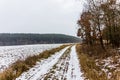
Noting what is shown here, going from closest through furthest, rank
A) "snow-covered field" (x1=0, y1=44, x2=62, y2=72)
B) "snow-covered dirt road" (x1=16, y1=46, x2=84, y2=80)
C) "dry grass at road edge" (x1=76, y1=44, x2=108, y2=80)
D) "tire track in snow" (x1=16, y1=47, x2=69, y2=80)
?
"dry grass at road edge" (x1=76, y1=44, x2=108, y2=80) → "snow-covered dirt road" (x1=16, y1=46, x2=84, y2=80) → "tire track in snow" (x1=16, y1=47, x2=69, y2=80) → "snow-covered field" (x1=0, y1=44, x2=62, y2=72)

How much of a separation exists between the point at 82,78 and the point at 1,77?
5.33 metres

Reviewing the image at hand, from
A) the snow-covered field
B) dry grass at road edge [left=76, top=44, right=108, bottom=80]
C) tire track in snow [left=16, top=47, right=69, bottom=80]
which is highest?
dry grass at road edge [left=76, top=44, right=108, bottom=80]

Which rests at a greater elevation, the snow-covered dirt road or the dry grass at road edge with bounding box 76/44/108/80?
the dry grass at road edge with bounding box 76/44/108/80

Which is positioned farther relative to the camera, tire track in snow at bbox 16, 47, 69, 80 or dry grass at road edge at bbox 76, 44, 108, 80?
tire track in snow at bbox 16, 47, 69, 80

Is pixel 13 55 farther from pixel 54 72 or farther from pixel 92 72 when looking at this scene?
pixel 92 72

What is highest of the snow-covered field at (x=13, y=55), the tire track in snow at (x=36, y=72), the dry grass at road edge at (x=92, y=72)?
the dry grass at road edge at (x=92, y=72)

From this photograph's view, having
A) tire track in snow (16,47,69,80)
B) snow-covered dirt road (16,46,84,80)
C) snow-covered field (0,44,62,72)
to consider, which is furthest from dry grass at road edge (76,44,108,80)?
snow-covered field (0,44,62,72)

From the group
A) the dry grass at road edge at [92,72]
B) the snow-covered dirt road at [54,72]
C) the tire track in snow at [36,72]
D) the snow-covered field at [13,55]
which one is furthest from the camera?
the snow-covered field at [13,55]

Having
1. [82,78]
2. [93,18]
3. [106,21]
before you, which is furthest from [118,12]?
[82,78]

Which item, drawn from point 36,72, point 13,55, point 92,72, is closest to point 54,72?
point 36,72

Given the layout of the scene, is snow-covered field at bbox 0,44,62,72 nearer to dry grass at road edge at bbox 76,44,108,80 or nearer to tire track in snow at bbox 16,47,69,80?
tire track in snow at bbox 16,47,69,80

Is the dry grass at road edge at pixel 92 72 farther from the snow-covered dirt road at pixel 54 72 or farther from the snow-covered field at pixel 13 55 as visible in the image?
the snow-covered field at pixel 13 55

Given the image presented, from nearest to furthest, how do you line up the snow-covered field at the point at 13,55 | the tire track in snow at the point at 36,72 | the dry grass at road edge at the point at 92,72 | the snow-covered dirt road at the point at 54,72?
the dry grass at road edge at the point at 92,72
the snow-covered dirt road at the point at 54,72
the tire track in snow at the point at 36,72
the snow-covered field at the point at 13,55

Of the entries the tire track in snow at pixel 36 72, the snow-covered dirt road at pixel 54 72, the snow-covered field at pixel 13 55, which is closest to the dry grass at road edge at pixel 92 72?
the snow-covered dirt road at pixel 54 72
